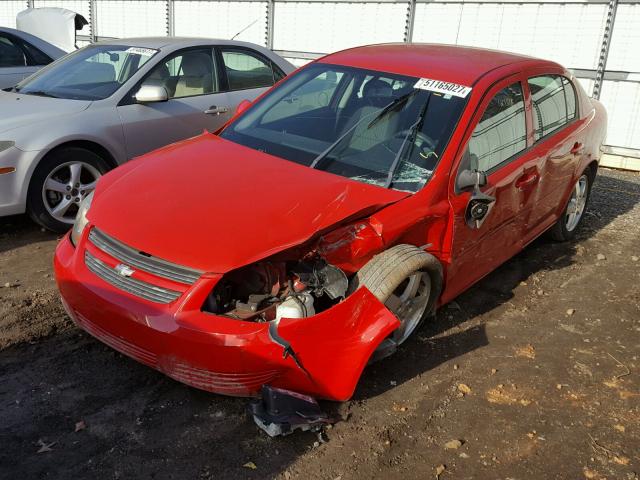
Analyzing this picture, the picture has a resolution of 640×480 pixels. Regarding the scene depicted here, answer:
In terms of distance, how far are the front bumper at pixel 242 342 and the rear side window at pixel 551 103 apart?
239cm

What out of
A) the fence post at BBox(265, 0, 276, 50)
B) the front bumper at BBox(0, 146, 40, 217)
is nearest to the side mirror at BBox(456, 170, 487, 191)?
the front bumper at BBox(0, 146, 40, 217)

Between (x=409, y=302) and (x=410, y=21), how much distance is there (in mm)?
8014

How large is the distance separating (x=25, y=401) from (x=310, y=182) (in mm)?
1874

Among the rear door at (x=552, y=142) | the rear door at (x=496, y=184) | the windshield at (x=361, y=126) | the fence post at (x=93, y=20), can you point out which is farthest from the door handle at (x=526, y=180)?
the fence post at (x=93, y=20)

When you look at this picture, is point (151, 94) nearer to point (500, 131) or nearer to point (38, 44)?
point (500, 131)

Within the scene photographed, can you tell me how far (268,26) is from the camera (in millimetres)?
12141

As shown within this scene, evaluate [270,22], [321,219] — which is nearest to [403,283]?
[321,219]

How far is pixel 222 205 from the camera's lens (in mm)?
3361

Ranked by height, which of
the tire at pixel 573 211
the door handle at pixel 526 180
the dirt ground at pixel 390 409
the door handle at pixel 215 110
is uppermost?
the door handle at pixel 526 180

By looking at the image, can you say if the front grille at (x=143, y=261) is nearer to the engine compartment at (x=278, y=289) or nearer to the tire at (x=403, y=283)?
the engine compartment at (x=278, y=289)

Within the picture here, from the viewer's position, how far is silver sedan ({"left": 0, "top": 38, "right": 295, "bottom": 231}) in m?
5.17

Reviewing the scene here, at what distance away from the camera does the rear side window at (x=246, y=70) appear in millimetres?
6715

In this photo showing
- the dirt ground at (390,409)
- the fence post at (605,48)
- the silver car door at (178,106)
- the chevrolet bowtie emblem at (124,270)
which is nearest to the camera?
the dirt ground at (390,409)

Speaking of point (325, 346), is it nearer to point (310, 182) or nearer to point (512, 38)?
point (310, 182)
